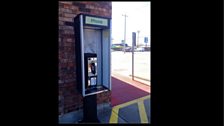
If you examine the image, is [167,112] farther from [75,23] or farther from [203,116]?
[75,23]

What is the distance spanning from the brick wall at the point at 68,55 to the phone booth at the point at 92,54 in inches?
7.7

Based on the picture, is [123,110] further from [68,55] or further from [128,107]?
[68,55]

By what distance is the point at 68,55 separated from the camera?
3.48 meters

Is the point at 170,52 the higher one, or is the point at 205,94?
the point at 170,52

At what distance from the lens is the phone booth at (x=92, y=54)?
3.14 meters

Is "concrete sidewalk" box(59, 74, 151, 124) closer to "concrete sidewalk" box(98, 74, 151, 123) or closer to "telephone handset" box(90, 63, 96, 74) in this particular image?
"concrete sidewalk" box(98, 74, 151, 123)

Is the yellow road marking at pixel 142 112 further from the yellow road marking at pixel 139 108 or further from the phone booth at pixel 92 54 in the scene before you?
the phone booth at pixel 92 54

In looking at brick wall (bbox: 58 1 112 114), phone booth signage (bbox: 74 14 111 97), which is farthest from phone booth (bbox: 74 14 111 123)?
brick wall (bbox: 58 1 112 114)

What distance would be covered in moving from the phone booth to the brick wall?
195mm

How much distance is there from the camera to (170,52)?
2.25 meters
